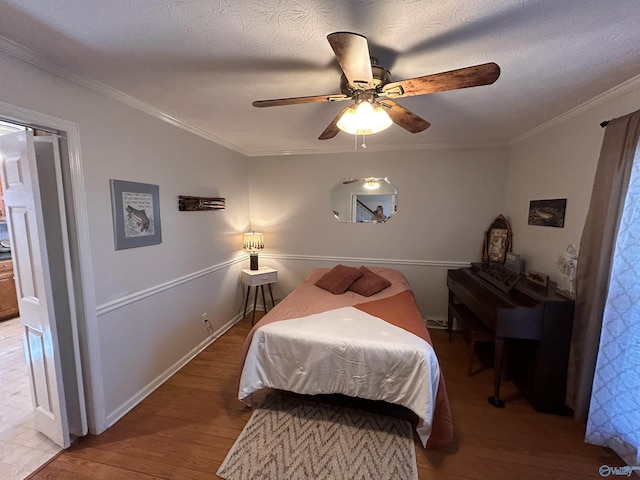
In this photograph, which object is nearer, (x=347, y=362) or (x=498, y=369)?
(x=347, y=362)

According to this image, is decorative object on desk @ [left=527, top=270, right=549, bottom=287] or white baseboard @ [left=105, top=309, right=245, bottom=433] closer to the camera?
white baseboard @ [left=105, top=309, right=245, bottom=433]

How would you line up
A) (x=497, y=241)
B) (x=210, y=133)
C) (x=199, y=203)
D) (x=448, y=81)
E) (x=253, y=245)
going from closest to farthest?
(x=448, y=81)
(x=199, y=203)
(x=210, y=133)
(x=497, y=241)
(x=253, y=245)

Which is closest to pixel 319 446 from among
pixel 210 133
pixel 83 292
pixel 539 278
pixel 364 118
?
pixel 83 292

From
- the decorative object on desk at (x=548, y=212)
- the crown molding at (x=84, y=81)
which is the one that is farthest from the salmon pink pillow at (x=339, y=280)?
the crown molding at (x=84, y=81)

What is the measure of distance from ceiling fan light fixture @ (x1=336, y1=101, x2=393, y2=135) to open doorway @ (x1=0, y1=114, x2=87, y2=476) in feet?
5.58

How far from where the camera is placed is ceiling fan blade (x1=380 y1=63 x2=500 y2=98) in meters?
1.14

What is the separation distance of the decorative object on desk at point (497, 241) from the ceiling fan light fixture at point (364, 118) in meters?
2.38

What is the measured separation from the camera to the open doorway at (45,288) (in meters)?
1.62

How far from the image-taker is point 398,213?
3.59 metres

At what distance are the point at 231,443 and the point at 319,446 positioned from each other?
0.58 meters

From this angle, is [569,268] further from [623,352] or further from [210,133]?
Result: [210,133]

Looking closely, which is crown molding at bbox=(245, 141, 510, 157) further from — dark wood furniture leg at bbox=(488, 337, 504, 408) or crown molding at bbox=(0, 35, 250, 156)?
dark wood furniture leg at bbox=(488, 337, 504, 408)

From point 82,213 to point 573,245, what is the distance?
355cm

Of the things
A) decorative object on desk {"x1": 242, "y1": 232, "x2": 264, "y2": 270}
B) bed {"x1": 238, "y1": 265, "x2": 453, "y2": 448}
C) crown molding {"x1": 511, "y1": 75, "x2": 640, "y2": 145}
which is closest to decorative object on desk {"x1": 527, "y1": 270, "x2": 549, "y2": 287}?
bed {"x1": 238, "y1": 265, "x2": 453, "y2": 448}
